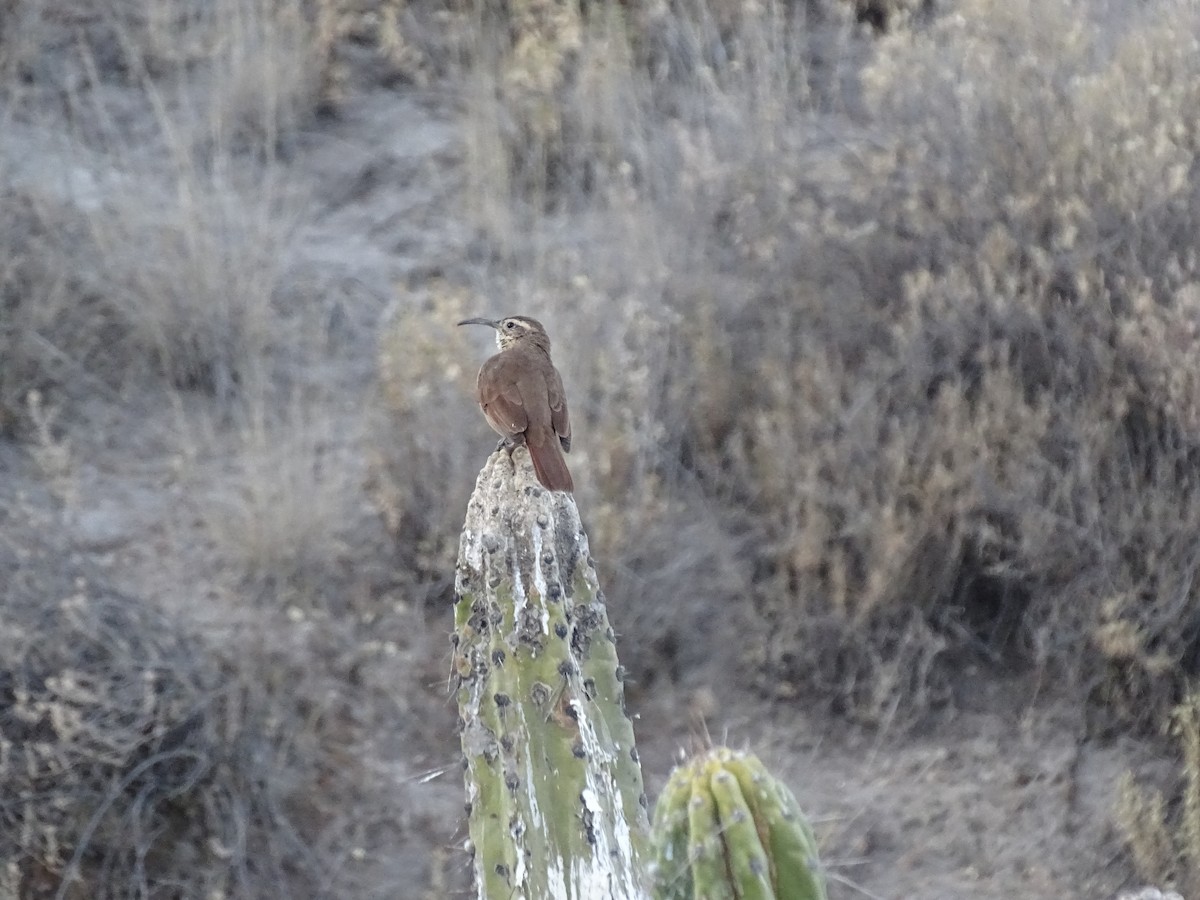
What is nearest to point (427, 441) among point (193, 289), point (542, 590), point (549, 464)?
point (193, 289)

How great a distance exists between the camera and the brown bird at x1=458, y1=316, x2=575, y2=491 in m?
2.78

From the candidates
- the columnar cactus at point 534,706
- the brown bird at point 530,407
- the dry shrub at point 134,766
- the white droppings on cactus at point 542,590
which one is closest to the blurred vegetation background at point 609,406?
the dry shrub at point 134,766

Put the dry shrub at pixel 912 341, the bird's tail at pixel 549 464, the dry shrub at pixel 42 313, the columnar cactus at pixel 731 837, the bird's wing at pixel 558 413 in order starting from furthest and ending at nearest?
1. the dry shrub at pixel 42 313
2. the dry shrub at pixel 912 341
3. the bird's wing at pixel 558 413
4. the bird's tail at pixel 549 464
5. the columnar cactus at pixel 731 837

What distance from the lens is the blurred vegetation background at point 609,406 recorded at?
4312 millimetres

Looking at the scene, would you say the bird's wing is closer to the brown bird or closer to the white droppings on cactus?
the brown bird

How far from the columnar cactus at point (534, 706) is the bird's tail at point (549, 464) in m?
0.33

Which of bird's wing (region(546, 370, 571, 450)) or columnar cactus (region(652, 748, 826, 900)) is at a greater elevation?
bird's wing (region(546, 370, 571, 450))

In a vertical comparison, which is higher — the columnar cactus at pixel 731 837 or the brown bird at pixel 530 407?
the brown bird at pixel 530 407

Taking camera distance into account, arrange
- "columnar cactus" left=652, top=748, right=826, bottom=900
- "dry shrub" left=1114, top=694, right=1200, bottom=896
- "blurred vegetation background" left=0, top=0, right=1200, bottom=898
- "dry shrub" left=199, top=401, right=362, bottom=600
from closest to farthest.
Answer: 1. "columnar cactus" left=652, top=748, right=826, bottom=900
2. "dry shrub" left=1114, top=694, right=1200, bottom=896
3. "blurred vegetation background" left=0, top=0, right=1200, bottom=898
4. "dry shrub" left=199, top=401, right=362, bottom=600

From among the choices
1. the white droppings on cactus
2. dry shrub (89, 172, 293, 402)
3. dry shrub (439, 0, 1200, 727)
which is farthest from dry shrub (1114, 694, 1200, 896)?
dry shrub (89, 172, 293, 402)

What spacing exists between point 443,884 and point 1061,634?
1.84 meters

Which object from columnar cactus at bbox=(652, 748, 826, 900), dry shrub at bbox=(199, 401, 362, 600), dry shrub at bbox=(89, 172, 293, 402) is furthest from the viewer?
dry shrub at bbox=(89, 172, 293, 402)

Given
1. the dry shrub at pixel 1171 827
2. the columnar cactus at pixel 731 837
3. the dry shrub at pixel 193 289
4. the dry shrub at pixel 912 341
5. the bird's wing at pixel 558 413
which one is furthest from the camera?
the dry shrub at pixel 193 289

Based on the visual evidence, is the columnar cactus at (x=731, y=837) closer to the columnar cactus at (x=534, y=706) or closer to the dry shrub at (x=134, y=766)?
the columnar cactus at (x=534, y=706)
